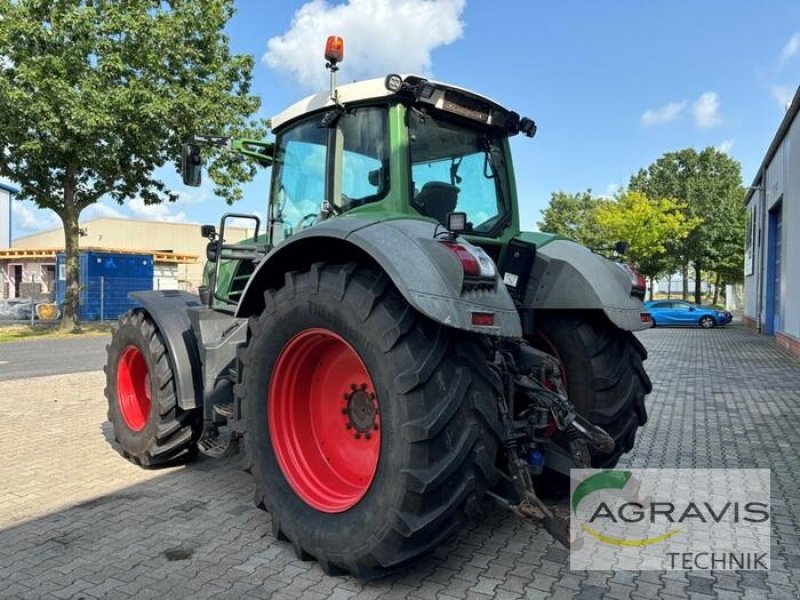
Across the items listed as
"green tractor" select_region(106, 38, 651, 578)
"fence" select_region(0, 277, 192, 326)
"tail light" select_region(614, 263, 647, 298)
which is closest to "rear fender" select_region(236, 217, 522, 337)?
"green tractor" select_region(106, 38, 651, 578)

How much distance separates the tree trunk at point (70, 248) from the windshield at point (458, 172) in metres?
17.4

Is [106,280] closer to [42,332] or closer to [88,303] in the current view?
[88,303]

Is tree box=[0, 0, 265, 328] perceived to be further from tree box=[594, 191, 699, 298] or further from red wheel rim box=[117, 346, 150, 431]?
tree box=[594, 191, 699, 298]

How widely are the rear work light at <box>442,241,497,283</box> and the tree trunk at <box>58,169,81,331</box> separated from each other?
18477mm

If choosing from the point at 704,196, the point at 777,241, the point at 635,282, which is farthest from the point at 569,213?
the point at 635,282

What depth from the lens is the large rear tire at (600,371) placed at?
4016 mm

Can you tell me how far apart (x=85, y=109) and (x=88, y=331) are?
25.9 ft

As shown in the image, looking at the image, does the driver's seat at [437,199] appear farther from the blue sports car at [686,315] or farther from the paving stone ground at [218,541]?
the blue sports car at [686,315]

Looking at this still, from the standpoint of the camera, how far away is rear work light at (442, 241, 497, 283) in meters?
2.87

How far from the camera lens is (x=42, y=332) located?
2009cm

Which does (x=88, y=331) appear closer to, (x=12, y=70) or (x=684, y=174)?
(x=12, y=70)

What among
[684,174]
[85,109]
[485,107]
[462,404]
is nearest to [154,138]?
[85,109]

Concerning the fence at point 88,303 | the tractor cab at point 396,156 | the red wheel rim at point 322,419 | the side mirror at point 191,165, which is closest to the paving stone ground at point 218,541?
the red wheel rim at point 322,419

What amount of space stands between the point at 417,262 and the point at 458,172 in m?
1.45
